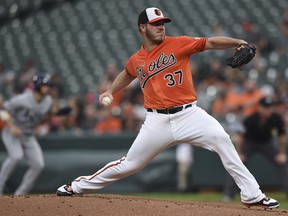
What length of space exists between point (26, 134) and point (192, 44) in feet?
15.2

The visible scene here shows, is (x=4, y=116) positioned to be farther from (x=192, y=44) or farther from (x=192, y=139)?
(x=192, y=44)

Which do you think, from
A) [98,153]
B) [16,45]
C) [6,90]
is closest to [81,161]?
[98,153]

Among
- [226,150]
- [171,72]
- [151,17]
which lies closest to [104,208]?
[226,150]

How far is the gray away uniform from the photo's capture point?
1055 centimetres

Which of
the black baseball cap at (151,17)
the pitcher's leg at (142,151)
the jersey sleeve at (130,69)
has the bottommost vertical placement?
the pitcher's leg at (142,151)

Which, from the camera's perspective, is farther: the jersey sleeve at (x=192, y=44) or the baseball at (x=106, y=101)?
the baseball at (x=106, y=101)

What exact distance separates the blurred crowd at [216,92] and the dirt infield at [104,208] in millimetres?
5246

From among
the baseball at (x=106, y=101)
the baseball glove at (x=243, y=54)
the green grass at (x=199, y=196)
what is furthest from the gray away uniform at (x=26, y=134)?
the baseball glove at (x=243, y=54)

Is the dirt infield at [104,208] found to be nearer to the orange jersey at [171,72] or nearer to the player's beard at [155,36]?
the orange jersey at [171,72]

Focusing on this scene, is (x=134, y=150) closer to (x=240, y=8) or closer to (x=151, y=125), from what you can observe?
(x=151, y=125)

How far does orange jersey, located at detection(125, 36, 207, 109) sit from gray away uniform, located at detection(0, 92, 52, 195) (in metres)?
3.92

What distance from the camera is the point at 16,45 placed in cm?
1997

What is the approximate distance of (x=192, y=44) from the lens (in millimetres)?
6809

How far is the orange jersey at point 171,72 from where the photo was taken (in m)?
6.84
